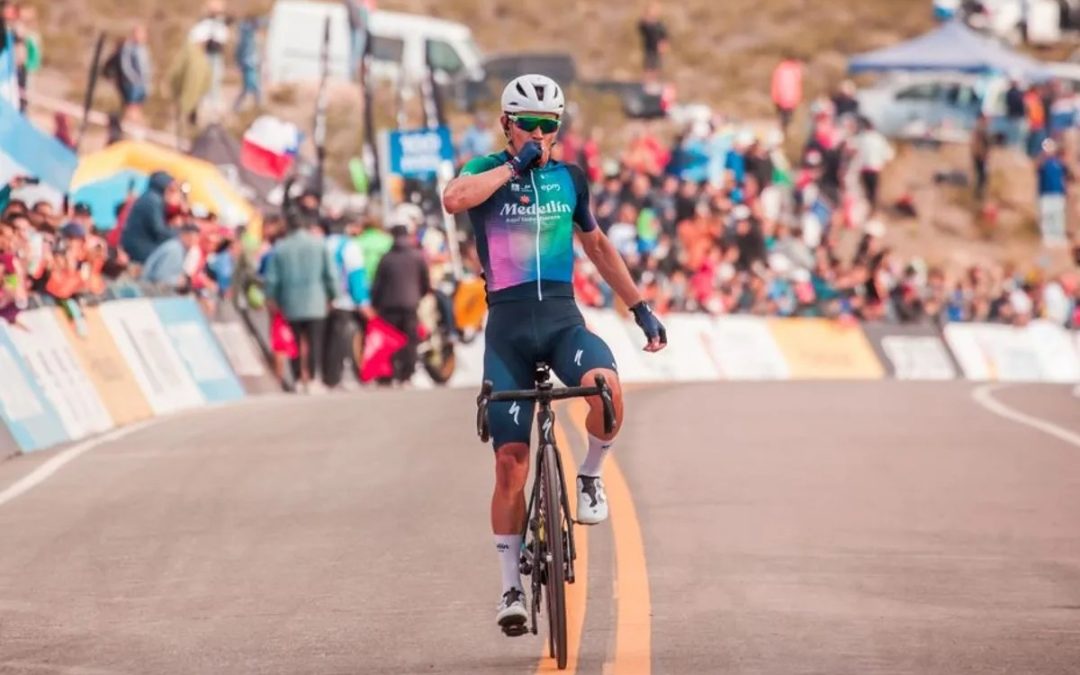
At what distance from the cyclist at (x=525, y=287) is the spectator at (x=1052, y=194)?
40177 mm

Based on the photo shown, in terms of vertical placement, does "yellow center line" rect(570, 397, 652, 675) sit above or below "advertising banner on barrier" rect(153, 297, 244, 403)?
above

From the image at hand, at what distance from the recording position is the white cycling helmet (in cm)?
948

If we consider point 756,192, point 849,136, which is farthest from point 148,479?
point 849,136

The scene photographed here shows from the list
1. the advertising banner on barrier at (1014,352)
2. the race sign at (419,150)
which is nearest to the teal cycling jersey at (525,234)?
the race sign at (419,150)

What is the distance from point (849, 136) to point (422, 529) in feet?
112

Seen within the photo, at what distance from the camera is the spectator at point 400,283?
2822 cm

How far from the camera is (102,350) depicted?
21781 mm

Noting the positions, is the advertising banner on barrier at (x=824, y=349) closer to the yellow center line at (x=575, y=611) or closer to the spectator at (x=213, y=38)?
the spectator at (x=213, y=38)

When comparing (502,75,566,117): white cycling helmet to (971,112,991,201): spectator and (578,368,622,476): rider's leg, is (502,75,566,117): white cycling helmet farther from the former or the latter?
(971,112,991,201): spectator

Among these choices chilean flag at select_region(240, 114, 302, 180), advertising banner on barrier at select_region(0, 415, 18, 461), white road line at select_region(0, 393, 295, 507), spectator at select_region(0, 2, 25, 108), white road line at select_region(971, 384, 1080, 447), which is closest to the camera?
white road line at select_region(0, 393, 295, 507)

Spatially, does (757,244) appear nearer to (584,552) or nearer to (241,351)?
(241,351)

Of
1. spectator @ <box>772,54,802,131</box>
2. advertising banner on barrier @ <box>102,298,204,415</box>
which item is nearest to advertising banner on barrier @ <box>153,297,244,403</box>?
advertising banner on barrier @ <box>102,298,204,415</box>

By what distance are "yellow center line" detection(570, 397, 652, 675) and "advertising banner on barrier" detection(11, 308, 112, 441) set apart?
18.3ft

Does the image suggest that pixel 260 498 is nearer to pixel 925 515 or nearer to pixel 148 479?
pixel 148 479
